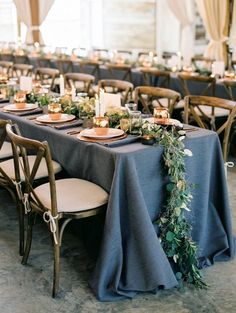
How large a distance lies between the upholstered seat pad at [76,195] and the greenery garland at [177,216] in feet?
1.13

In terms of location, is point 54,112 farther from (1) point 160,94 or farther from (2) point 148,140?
(1) point 160,94

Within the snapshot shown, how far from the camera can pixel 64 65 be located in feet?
23.6

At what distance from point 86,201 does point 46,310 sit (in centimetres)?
57

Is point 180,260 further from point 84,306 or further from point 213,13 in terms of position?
point 213,13

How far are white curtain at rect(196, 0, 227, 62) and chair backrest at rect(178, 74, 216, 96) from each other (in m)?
1.67

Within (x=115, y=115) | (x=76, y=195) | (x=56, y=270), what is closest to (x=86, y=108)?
(x=115, y=115)

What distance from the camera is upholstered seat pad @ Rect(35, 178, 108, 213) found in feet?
8.07

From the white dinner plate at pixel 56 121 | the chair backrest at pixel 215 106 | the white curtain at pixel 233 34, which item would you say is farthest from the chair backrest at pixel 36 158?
the white curtain at pixel 233 34

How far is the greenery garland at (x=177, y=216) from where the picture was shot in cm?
245

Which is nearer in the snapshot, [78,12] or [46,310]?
[46,310]

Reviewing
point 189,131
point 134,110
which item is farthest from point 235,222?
point 134,110

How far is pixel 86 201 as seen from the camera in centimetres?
249

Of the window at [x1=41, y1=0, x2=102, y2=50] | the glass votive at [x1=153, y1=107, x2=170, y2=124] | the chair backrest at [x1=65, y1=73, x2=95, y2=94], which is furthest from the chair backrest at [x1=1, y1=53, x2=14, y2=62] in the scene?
the glass votive at [x1=153, y1=107, x2=170, y2=124]

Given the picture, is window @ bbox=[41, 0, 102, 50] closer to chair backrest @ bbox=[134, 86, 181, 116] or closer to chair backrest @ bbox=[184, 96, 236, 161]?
chair backrest @ bbox=[134, 86, 181, 116]
